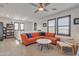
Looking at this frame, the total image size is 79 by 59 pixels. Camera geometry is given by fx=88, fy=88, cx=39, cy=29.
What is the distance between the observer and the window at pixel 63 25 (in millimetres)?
2316

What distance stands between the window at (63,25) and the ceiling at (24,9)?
246 mm

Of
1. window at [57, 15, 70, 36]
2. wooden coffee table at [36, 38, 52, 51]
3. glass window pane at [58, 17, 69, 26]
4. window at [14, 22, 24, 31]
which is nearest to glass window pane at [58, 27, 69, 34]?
window at [57, 15, 70, 36]

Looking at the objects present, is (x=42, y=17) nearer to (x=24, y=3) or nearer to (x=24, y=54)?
(x=24, y=3)

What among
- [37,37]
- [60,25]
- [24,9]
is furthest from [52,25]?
[24,9]

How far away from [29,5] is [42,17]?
1.65ft

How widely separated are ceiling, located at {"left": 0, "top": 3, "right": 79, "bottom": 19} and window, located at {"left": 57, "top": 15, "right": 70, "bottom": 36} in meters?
0.25

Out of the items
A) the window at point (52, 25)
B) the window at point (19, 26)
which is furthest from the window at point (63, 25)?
the window at point (19, 26)

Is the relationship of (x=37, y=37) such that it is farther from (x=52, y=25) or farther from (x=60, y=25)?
(x=60, y=25)

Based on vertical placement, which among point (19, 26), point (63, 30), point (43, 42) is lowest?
point (43, 42)

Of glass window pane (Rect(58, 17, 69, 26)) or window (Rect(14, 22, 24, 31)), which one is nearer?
glass window pane (Rect(58, 17, 69, 26))

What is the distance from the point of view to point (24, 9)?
237 centimetres

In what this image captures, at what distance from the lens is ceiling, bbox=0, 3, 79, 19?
227 cm

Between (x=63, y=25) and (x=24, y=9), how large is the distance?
114 centimetres

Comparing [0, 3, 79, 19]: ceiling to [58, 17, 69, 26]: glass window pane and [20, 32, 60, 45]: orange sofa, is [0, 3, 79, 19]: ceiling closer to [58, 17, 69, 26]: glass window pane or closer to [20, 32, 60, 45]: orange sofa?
[58, 17, 69, 26]: glass window pane
